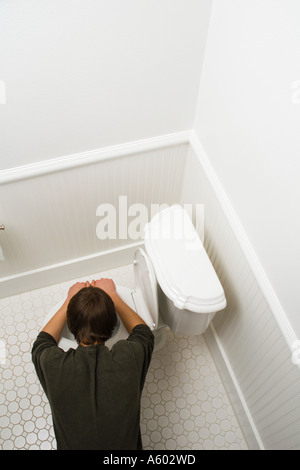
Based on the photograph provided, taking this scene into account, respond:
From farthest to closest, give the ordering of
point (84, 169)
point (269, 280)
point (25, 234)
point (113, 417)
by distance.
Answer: point (25, 234), point (84, 169), point (269, 280), point (113, 417)

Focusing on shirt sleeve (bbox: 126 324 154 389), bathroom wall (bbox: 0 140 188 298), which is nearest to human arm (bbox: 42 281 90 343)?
shirt sleeve (bbox: 126 324 154 389)

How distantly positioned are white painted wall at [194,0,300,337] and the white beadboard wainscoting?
11cm

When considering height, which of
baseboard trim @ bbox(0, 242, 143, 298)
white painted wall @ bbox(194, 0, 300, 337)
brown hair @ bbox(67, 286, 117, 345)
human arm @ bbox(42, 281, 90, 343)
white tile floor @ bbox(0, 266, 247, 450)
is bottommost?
white tile floor @ bbox(0, 266, 247, 450)

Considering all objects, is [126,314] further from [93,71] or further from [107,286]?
[93,71]

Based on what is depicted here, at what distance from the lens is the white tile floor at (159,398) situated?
5.16 ft

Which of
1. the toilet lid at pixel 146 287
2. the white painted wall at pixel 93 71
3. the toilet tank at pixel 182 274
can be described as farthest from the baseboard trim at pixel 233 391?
the white painted wall at pixel 93 71

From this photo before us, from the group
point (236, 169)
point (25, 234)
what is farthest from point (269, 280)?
point (25, 234)

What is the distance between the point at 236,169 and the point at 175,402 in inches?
42.7

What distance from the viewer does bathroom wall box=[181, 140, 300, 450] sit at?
1204mm

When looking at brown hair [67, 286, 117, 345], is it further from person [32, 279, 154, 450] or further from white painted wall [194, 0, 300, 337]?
white painted wall [194, 0, 300, 337]

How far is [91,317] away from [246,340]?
0.65 m

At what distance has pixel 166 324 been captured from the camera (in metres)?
1.50
